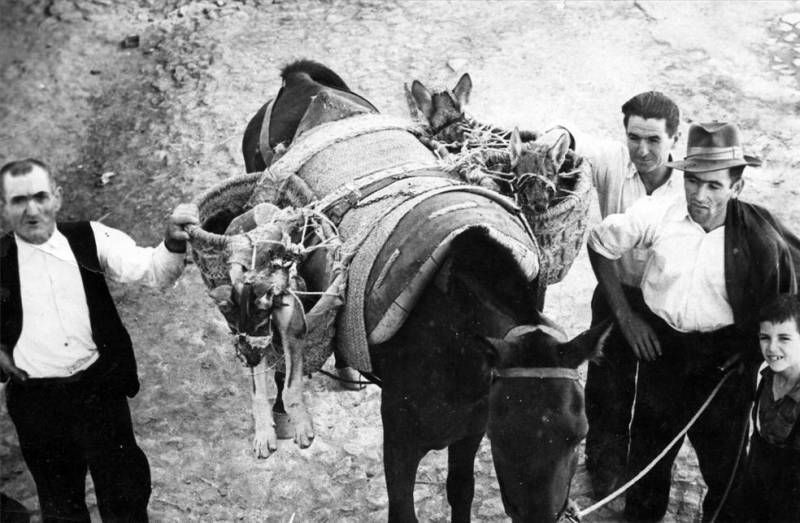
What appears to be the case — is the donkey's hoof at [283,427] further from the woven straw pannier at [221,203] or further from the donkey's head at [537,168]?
the donkey's head at [537,168]

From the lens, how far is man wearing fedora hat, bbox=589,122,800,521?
341cm

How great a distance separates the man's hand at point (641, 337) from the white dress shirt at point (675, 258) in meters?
0.10

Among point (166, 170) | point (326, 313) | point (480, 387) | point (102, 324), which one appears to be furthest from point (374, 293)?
point (166, 170)

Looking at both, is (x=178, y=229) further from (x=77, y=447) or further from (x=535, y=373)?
(x=535, y=373)

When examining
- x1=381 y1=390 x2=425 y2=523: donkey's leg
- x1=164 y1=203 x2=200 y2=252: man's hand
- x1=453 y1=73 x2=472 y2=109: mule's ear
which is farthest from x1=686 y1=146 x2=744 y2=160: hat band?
x1=164 y1=203 x2=200 y2=252: man's hand

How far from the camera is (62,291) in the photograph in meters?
3.58

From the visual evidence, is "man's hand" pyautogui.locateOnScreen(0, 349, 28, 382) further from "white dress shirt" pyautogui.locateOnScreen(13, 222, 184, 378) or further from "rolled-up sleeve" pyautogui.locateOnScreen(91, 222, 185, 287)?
"rolled-up sleeve" pyautogui.locateOnScreen(91, 222, 185, 287)

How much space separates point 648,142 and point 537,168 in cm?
74

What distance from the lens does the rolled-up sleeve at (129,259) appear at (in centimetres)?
367

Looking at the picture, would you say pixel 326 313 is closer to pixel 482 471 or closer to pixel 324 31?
pixel 482 471

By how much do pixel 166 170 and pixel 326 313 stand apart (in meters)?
4.30

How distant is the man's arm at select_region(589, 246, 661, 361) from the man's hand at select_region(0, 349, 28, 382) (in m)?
2.50

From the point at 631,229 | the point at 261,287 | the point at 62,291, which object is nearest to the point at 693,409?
the point at 631,229

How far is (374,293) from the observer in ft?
10.7
